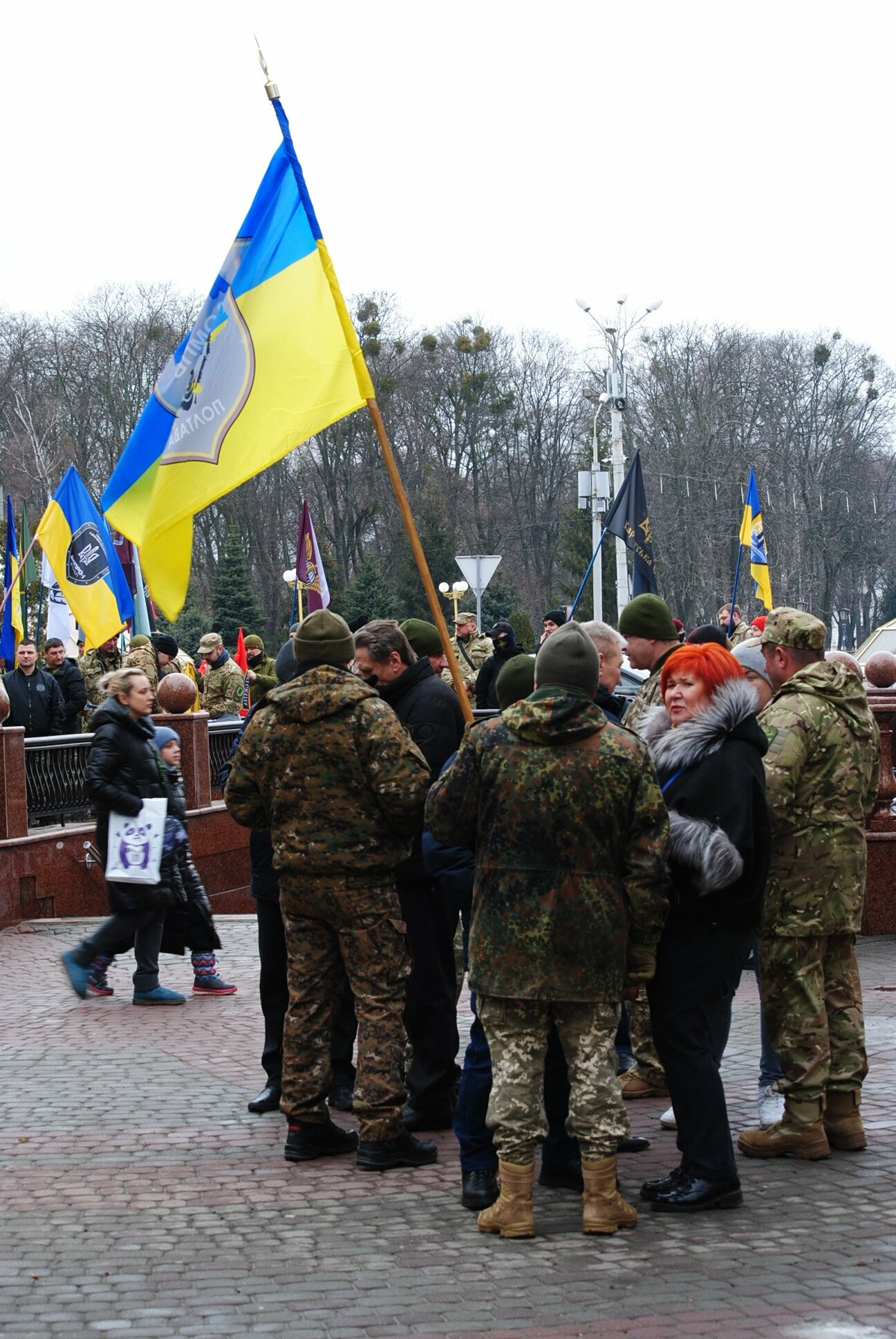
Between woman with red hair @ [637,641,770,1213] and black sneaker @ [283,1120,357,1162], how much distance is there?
129 centimetres

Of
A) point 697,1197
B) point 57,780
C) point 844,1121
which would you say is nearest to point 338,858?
point 697,1197

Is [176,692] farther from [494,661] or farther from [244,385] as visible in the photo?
[244,385]

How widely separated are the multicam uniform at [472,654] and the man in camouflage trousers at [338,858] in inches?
389

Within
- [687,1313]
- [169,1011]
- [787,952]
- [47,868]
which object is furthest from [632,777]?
[47,868]

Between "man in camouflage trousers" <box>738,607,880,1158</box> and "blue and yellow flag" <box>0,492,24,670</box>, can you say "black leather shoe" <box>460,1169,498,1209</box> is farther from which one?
"blue and yellow flag" <box>0,492,24,670</box>

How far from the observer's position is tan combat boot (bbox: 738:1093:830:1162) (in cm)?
553

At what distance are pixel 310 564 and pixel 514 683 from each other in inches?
576

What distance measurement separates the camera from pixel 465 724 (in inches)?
242

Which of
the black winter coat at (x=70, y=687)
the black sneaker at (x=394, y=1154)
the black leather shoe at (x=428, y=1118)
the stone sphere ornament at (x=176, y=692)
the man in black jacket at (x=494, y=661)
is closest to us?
the black sneaker at (x=394, y=1154)

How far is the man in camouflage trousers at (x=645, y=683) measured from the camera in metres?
6.35

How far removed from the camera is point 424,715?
241 inches

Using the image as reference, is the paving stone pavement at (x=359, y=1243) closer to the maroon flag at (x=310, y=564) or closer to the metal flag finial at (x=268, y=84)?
the metal flag finial at (x=268, y=84)

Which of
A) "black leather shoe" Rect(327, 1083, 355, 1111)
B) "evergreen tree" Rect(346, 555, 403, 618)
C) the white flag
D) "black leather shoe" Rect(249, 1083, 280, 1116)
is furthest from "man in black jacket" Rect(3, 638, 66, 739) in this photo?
"evergreen tree" Rect(346, 555, 403, 618)

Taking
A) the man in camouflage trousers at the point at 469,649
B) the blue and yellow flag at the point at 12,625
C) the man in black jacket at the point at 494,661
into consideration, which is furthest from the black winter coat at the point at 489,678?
the blue and yellow flag at the point at 12,625
